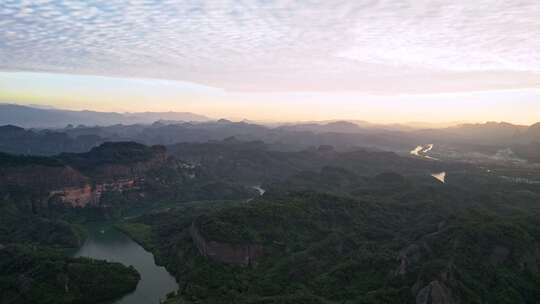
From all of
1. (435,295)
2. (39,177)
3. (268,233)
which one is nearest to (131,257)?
(268,233)

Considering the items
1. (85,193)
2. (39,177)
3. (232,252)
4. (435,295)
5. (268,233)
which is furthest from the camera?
(85,193)

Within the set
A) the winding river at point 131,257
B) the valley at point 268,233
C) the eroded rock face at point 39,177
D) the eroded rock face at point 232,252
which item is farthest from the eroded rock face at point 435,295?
the eroded rock face at point 39,177

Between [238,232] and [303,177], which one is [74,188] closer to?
[238,232]

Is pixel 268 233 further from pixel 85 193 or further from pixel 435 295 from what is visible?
pixel 85 193

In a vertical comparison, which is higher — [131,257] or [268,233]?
[268,233]

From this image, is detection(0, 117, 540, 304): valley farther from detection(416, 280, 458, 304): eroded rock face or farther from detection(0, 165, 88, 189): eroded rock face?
detection(0, 165, 88, 189): eroded rock face
